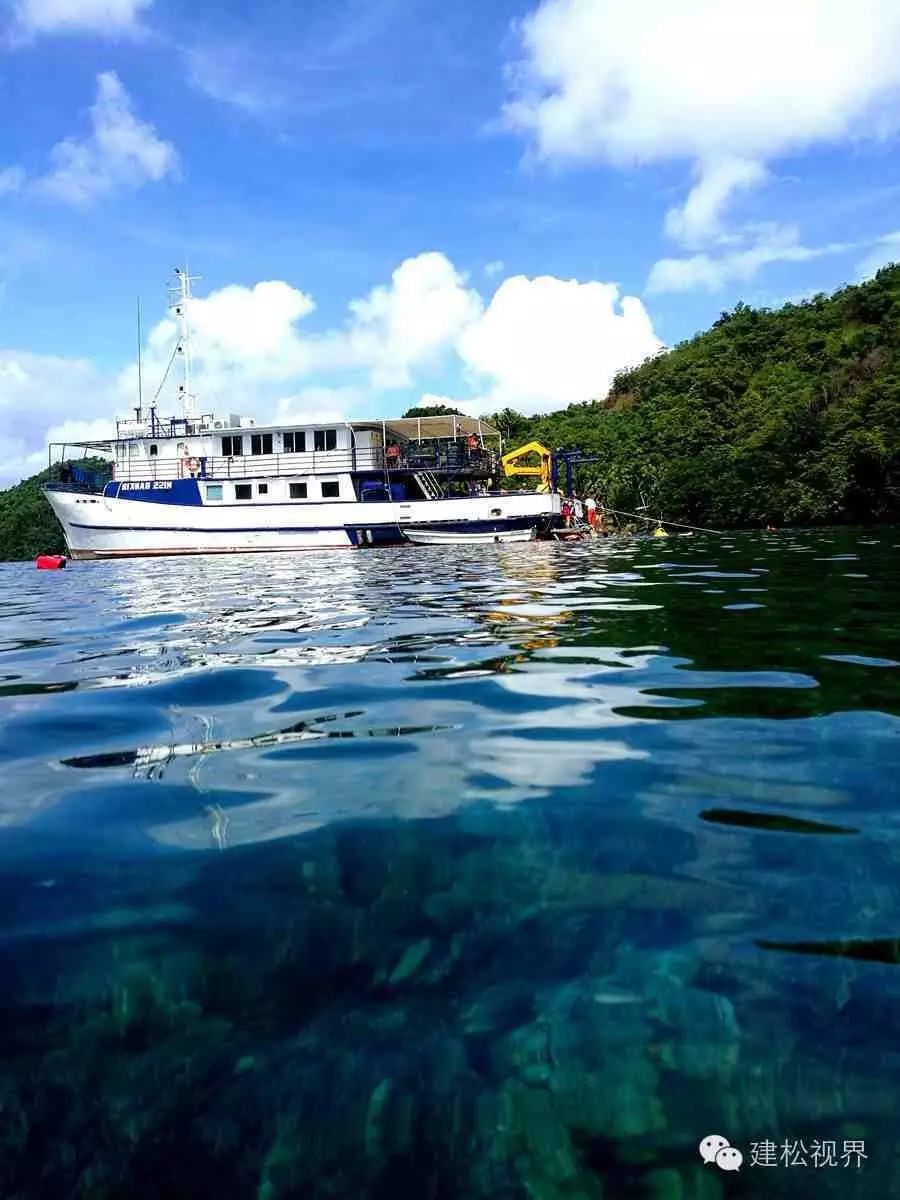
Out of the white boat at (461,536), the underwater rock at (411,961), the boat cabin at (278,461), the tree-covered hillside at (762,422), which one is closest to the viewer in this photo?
the underwater rock at (411,961)

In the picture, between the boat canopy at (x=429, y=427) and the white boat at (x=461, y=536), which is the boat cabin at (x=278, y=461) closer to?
the boat canopy at (x=429, y=427)

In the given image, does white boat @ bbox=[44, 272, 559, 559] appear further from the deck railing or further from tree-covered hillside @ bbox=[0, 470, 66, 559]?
tree-covered hillside @ bbox=[0, 470, 66, 559]

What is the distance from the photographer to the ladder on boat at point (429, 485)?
24.8 m

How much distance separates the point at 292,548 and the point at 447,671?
2056 centimetres

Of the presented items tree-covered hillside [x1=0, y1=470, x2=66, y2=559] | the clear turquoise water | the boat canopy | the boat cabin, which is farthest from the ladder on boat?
tree-covered hillside [x1=0, y1=470, x2=66, y2=559]

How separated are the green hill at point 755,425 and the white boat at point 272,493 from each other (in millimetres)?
16006

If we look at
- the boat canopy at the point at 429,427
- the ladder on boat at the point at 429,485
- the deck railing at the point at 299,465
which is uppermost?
the boat canopy at the point at 429,427

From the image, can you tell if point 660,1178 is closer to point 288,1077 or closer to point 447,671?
point 288,1077

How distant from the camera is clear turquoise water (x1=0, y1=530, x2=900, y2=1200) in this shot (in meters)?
1.18

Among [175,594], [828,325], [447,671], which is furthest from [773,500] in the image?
[447,671]

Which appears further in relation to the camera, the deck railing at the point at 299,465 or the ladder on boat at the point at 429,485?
the ladder on boat at the point at 429,485

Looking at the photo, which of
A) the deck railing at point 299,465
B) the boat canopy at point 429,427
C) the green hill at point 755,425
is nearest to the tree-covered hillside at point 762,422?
the green hill at point 755,425

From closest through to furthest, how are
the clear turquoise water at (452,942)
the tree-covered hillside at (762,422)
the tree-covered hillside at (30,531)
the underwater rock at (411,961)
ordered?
the clear turquoise water at (452,942) → the underwater rock at (411,961) → the tree-covered hillside at (762,422) → the tree-covered hillside at (30,531)

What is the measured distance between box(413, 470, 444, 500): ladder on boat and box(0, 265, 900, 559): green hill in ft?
55.9
